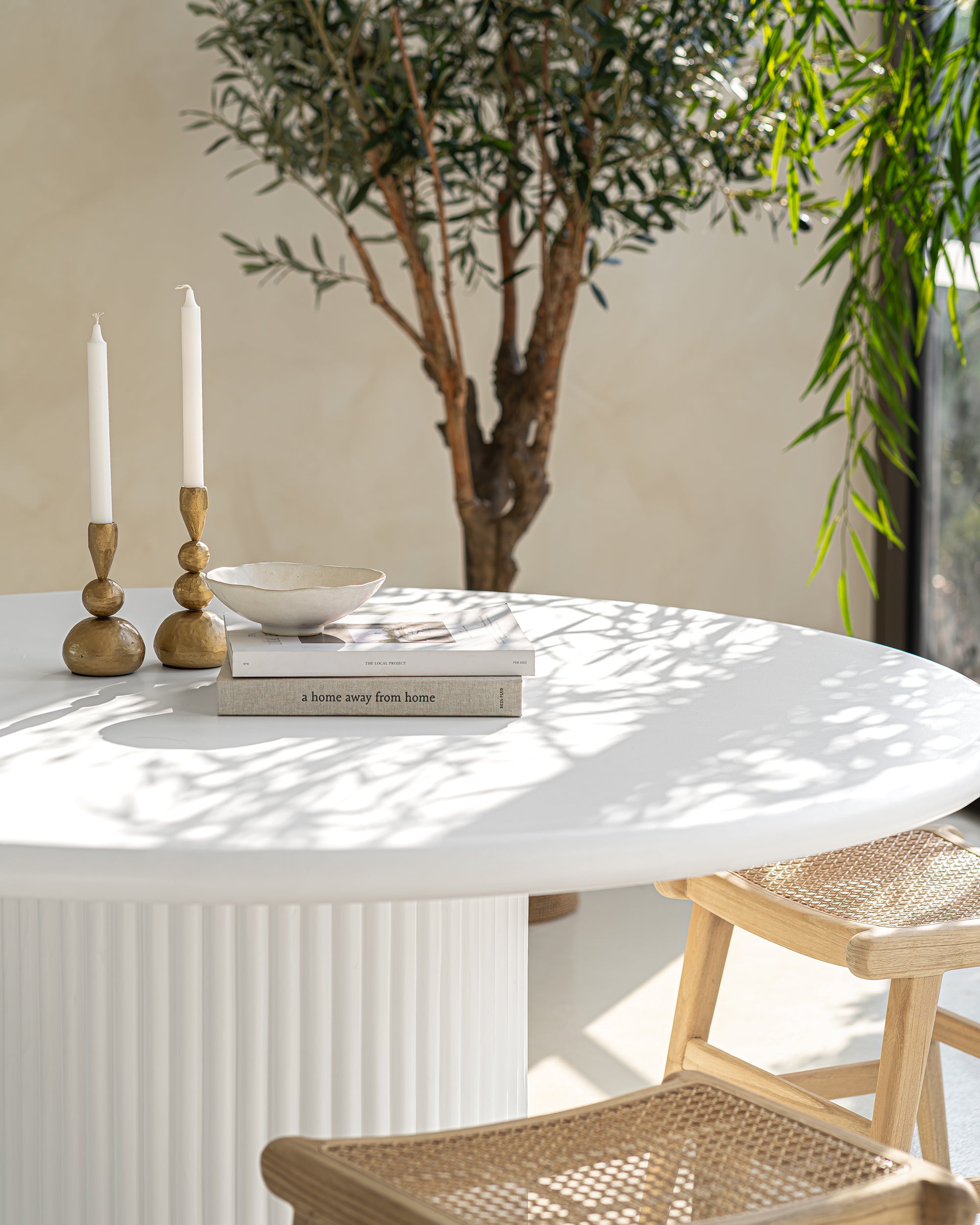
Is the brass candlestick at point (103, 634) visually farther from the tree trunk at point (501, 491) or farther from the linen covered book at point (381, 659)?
the tree trunk at point (501, 491)

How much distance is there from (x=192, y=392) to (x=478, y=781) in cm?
56

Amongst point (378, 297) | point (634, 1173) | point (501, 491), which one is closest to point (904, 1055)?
point (634, 1173)

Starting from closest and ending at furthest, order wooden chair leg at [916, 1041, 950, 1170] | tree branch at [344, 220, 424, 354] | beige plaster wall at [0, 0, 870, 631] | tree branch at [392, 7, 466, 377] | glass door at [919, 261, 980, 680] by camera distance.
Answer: wooden chair leg at [916, 1041, 950, 1170] → tree branch at [392, 7, 466, 377] → tree branch at [344, 220, 424, 354] → beige plaster wall at [0, 0, 870, 631] → glass door at [919, 261, 980, 680]

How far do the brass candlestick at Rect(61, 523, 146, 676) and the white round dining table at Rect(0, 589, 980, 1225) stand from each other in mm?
24

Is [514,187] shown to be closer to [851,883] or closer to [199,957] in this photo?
[851,883]

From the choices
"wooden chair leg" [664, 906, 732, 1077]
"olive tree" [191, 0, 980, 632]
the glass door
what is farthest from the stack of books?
the glass door

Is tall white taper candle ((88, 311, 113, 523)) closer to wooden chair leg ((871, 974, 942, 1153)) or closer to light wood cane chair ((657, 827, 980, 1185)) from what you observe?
light wood cane chair ((657, 827, 980, 1185))

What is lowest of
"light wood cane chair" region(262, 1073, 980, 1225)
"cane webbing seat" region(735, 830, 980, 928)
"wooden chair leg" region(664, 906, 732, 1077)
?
"wooden chair leg" region(664, 906, 732, 1077)

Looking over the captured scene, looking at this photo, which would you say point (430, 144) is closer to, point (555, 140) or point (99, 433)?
point (555, 140)

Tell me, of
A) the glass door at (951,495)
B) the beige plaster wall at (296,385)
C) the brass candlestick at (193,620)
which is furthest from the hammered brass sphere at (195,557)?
the glass door at (951,495)

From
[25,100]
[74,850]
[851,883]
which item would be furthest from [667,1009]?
[25,100]

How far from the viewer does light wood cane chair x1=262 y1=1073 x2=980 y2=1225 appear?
0.76 meters

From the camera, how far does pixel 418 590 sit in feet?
5.95

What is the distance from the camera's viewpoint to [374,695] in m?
1.11
